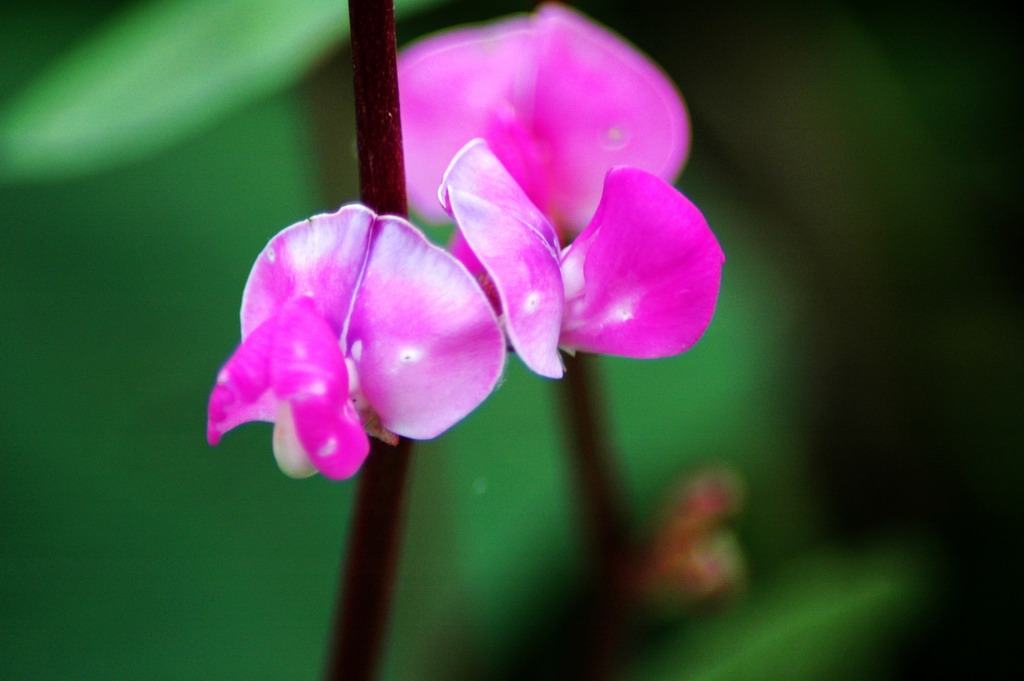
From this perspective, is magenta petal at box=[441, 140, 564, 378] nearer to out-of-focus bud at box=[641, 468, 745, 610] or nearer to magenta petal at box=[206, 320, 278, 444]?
magenta petal at box=[206, 320, 278, 444]

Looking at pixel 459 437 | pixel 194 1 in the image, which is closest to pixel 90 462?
pixel 459 437

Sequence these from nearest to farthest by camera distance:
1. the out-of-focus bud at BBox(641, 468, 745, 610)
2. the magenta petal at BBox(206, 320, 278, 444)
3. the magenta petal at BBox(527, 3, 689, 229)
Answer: the magenta petal at BBox(206, 320, 278, 444) < the magenta petal at BBox(527, 3, 689, 229) < the out-of-focus bud at BBox(641, 468, 745, 610)

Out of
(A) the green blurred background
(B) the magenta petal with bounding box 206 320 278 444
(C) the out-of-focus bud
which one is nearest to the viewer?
(B) the magenta petal with bounding box 206 320 278 444

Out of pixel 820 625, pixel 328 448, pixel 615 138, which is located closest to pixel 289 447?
pixel 328 448

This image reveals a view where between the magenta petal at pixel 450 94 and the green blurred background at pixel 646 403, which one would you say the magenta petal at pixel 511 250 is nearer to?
the magenta petal at pixel 450 94

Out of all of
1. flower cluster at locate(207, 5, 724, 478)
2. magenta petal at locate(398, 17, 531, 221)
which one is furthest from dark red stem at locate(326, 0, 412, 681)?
magenta petal at locate(398, 17, 531, 221)

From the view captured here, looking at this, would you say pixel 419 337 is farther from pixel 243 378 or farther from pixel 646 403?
pixel 646 403

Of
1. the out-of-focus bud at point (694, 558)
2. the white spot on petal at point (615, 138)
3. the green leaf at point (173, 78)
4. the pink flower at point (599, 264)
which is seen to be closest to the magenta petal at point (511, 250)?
the pink flower at point (599, 264)

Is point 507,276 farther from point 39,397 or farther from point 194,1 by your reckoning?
point 39,397
